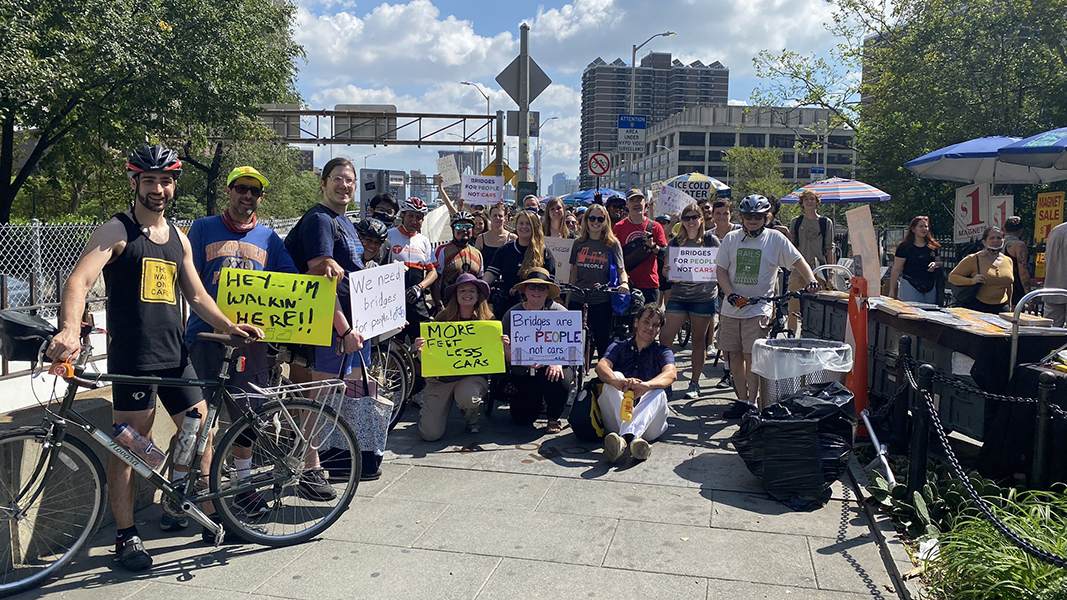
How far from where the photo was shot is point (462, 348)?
6.38m

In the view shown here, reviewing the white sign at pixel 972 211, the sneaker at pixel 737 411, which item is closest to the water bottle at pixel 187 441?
the sneaker at pixel 737 411

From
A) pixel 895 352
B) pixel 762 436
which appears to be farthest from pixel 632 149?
pixel 762 436

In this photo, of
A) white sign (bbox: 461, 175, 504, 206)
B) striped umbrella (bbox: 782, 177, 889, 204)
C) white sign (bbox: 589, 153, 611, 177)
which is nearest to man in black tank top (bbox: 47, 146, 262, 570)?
white sign (bbox: 461, 175, 504, 206)

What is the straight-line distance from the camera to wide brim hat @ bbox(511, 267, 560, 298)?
6.81 meters

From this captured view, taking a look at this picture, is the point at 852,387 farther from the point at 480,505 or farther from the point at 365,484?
the point at 365,484

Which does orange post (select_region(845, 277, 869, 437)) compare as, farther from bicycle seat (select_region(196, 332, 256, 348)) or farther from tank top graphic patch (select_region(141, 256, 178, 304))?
tank top graphic patch (select_region(141, 256, 178, 304))

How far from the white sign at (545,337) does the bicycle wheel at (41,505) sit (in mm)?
3404

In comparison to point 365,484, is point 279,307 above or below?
above

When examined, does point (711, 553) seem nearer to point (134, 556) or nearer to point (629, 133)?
point (134, 556)

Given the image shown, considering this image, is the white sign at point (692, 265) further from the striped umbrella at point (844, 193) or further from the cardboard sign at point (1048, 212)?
the striped umbrella at point (844, 193)

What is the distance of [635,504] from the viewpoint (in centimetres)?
508

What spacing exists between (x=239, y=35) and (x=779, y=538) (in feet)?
71.4

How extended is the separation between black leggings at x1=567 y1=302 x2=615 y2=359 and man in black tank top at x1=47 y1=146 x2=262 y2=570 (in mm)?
4300

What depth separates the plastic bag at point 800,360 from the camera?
5719 millimetres
